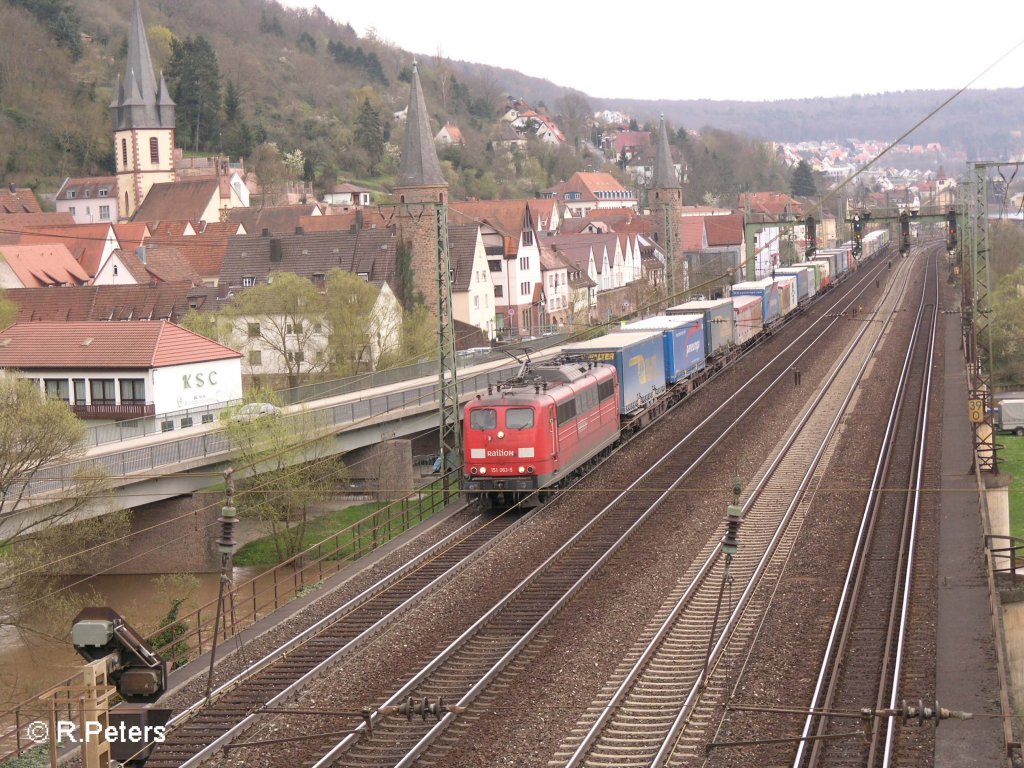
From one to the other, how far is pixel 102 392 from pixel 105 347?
5.08 ft

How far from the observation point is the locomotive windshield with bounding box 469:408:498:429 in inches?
1134

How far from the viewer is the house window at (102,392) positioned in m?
43.8

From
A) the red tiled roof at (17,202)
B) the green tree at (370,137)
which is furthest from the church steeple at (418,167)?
the green tree at (370,137)

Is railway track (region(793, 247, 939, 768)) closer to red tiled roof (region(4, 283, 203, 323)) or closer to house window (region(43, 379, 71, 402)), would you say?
house window (region(43, 379, 71, 402))

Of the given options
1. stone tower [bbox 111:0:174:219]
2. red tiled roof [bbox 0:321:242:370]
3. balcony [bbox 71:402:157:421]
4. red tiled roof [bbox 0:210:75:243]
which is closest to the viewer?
balcony [bbox 71:402:157:421]

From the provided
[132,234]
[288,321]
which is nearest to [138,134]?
[132,234]

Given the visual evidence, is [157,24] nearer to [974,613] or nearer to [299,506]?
[299,506]

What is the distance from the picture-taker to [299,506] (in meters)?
37.1

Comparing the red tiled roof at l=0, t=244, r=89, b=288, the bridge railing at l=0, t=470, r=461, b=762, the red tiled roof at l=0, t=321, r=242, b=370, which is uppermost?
the red tiled roof at l=0, t=244, r=89, b=288

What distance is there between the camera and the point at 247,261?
228 feet

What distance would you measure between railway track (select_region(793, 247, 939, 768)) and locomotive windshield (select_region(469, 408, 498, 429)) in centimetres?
781

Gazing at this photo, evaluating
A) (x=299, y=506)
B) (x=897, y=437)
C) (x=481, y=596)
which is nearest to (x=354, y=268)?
(x=299, y=506)

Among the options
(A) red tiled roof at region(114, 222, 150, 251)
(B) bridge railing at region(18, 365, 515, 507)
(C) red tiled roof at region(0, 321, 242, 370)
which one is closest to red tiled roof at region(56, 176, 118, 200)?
(A) red tiled roof at region(114, 222, 150, 251)

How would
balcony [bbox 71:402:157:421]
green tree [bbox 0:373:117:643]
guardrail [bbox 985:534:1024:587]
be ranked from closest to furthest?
guardrail [bbox 985:534:1024:587], green tree [bbox 0:373:117:643], balcony [bbox 71:402:157:421]
